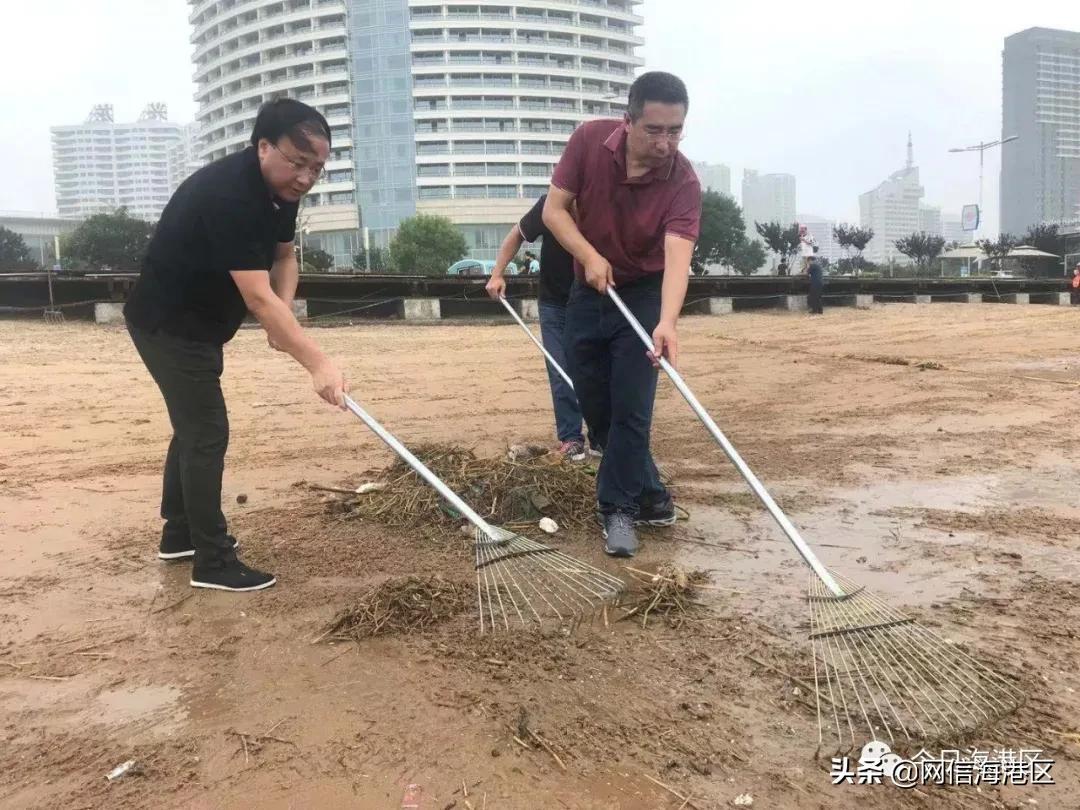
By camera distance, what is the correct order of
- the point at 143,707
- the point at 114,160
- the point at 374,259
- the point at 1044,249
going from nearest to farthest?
the point at 143,707 < the point at 1044,249 < the point at 374,259 < the point at 114,160

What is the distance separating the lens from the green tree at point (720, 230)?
Result: 6556 centimetres

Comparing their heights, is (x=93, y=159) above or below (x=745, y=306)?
above

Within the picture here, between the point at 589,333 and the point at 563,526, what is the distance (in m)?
0.92

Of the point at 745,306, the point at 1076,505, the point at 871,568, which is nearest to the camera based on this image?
the point at 871,568

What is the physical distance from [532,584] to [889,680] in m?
1.14

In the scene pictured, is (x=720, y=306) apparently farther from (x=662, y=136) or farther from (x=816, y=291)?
(x=662, y=136)

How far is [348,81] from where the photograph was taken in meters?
84.9

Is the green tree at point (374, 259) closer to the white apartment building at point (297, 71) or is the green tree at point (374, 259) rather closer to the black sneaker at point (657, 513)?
the white apartment building at point (297, 71)

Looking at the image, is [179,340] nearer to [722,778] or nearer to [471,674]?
[471,674]

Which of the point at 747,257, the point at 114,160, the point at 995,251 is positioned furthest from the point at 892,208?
the point at 114,160

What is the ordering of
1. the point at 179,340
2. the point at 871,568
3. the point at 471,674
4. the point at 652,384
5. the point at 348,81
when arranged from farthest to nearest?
the point at 348,81
the point at 652,384
the point at 871,568
the point at 179,340
the point at 471,674

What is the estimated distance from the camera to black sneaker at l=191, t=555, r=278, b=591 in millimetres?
2814

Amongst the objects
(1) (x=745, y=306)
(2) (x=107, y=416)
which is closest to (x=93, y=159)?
(1) (x=745, y=306)

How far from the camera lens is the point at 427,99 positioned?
3334 inches
